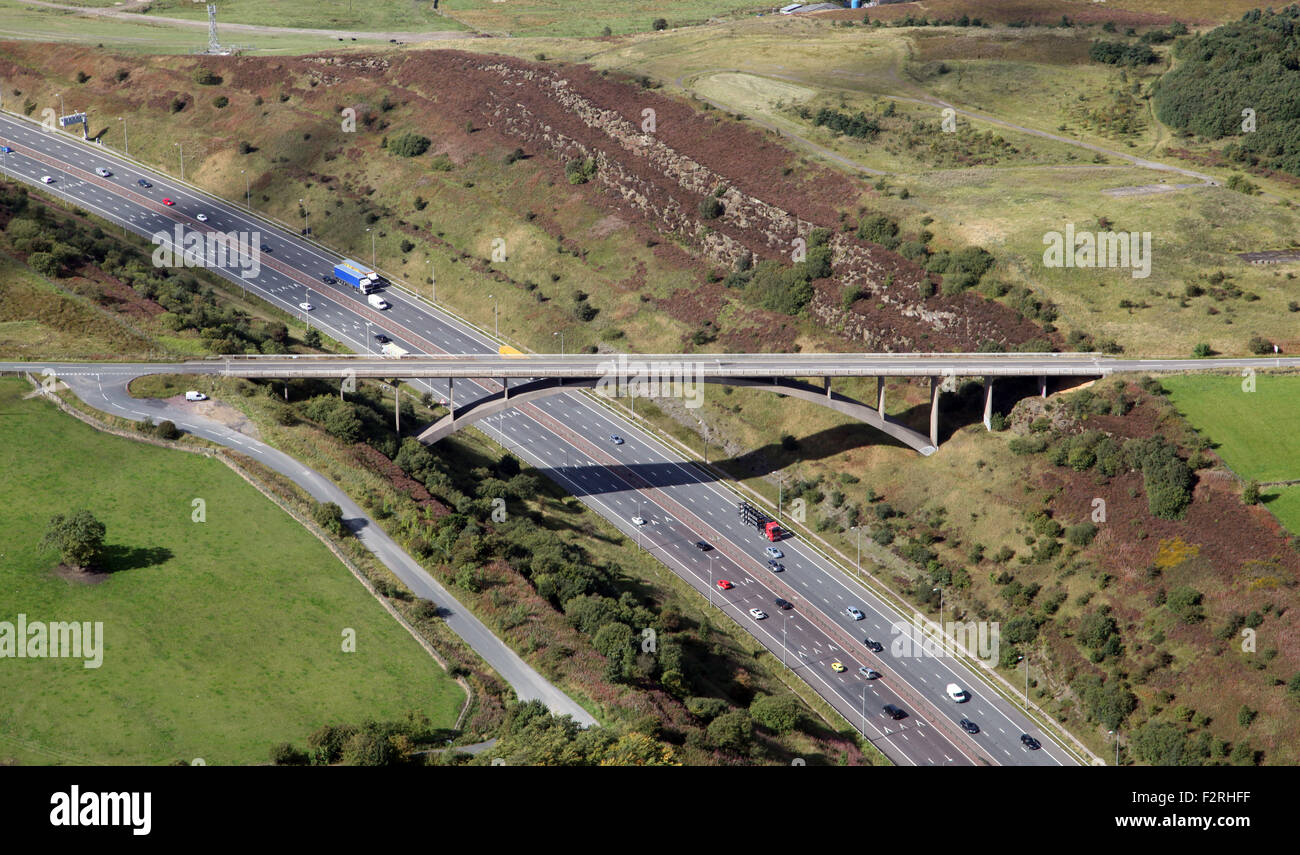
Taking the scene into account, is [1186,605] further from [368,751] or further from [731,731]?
[368,751]

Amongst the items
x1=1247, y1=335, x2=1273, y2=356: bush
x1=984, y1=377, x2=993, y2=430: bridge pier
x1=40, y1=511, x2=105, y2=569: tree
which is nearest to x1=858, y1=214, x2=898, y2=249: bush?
x1=984, y1=377, x2=993, y2=430: bridge pier

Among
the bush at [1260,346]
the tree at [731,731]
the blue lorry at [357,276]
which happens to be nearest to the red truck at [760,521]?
the tree at [731,731]

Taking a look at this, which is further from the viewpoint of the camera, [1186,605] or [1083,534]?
[1083,534]

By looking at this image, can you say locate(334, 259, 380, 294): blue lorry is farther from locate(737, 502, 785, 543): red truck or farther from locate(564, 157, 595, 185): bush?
locate(737, 502, 785, 543): red truck

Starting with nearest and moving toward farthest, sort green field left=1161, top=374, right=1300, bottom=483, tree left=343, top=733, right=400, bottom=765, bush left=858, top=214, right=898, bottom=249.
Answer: tree left=343, top=733, right=400, bottom=765 → green field left=1161, top=374, right=1300, bottom=483 → bush left=858, top=214, right=898, bottom=249

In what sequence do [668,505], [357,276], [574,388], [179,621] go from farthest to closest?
[357,276] → [668,505] → [574,388] → [179,621]

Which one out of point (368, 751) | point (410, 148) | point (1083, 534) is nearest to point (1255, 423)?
point (1083, 534)

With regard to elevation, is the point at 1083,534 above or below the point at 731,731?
above
